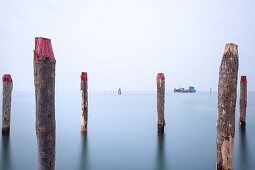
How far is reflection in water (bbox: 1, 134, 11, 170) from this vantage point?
19.2ft

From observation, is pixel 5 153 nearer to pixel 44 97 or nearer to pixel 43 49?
pixel 44 97

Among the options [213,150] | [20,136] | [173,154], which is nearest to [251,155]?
[213,150]

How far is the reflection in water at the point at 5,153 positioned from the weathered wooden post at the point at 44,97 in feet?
10.9

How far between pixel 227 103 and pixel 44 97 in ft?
11.3

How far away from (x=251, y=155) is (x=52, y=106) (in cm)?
688

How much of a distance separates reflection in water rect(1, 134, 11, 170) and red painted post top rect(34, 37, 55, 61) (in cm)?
424

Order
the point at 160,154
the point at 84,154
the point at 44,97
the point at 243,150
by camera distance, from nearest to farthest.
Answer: the point at 44,97 → the point at 84,154 → the point at 160,154 → the point at 243,150

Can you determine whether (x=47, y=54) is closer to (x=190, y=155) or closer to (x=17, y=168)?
(x=17, y=168)

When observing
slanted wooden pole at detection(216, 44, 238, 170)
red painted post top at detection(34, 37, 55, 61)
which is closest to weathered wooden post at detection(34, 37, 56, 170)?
red painted post top at detection(34, 37, 55, 61)

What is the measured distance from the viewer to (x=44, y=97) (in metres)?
3.26

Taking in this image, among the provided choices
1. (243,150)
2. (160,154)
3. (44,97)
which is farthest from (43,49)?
(243,150)

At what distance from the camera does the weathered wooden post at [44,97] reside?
10.6 ft

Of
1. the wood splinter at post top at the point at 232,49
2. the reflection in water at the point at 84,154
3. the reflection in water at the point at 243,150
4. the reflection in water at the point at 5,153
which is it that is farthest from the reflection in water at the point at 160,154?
the reflection in water at the point at 5,153

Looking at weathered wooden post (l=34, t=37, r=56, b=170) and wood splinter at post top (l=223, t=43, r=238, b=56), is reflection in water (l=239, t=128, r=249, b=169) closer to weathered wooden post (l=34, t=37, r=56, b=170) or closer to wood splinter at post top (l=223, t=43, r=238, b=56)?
wood splinter at post top (l=223, t=43, r=238, b=56)
